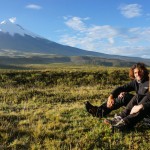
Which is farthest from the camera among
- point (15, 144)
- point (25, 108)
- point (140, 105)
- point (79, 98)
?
point (79, 98)

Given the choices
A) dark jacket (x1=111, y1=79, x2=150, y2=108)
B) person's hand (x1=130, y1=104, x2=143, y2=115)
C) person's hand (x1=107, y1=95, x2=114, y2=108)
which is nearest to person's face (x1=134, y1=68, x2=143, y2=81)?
dark jacket (x1=111, y1=79, x2=150, y2=108)

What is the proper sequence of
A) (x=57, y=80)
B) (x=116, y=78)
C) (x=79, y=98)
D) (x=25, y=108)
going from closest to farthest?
(x=25, y=108), (x=79, y=98), (x=57, y=80), (x=116, y=78)

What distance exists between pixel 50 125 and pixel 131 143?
94.4 inches

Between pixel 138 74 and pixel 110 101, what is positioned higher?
pixel 138 74

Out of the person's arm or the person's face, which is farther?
the person's face

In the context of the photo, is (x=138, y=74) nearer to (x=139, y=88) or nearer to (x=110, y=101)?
(x=139, y=88)

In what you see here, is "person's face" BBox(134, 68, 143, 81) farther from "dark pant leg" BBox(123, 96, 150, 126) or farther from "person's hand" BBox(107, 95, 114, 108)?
"dark pant leg" BBox(123, 96, 150, 126)

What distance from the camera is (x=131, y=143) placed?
841 centimetres

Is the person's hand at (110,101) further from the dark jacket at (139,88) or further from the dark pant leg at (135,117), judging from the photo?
the dark pant leg at (135,117)

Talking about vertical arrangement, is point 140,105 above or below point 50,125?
above

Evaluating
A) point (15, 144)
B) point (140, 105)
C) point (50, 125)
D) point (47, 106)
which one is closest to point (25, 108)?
point (47, 106)

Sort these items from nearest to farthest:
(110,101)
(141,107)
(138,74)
Result: (141,107) → (138,74) → (110,101)

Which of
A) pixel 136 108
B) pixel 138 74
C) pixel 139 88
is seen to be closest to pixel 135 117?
pixel 136 108

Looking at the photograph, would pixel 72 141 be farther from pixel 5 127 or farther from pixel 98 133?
pixel 5 127
